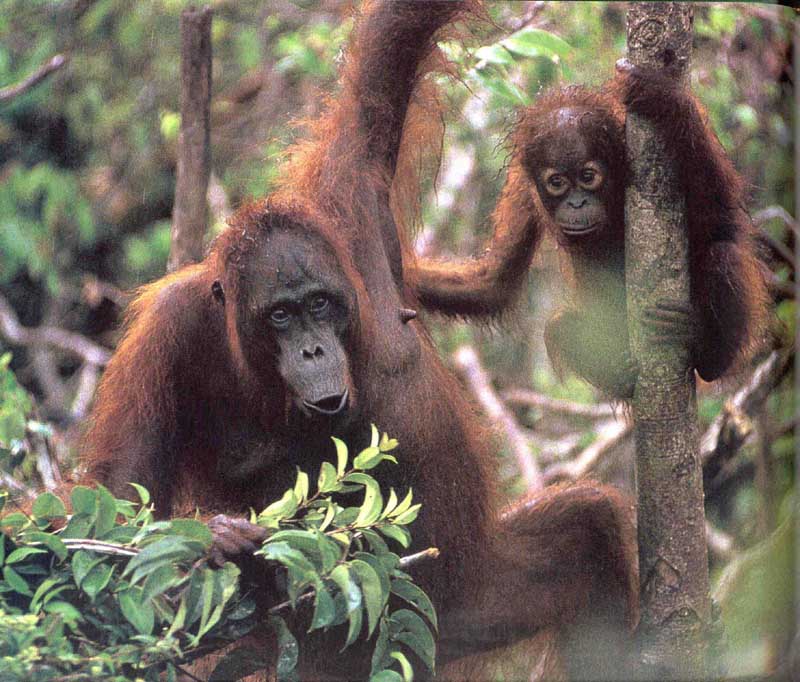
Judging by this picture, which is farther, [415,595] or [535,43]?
[535,43]

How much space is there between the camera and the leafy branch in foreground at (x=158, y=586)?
2.13 metres

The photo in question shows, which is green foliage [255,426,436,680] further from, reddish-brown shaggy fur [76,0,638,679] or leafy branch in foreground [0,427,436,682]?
reddish-brown shaggy fur [76,0,638,679]

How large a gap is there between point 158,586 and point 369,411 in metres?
1.06

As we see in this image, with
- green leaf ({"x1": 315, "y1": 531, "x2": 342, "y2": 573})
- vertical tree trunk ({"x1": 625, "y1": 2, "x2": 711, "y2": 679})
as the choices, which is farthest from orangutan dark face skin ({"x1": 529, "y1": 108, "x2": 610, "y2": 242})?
green leaf ({"x1": 315, "y1": 531, "x2": 342, "y2": 573})

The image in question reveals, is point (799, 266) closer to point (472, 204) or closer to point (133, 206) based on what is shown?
point (472, 204)

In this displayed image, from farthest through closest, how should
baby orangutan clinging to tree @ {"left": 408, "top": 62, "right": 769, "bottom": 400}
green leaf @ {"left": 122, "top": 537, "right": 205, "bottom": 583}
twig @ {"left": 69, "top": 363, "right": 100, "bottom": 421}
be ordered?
twig @ {"left": 69, "top": 363, "right": 100, "bottom": 421}, baby orangutan clinging to tree @ {"left": 408, "top": 62, "right": 769, "bottom": 400}, green leaf @ {"left": 122, "top": 537, "right": 205, "bottom": 583}

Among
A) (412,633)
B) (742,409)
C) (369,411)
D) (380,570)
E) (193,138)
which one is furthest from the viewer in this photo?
(742,409)

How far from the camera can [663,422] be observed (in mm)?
2963

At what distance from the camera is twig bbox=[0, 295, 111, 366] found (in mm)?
5633

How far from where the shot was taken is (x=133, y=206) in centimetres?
674

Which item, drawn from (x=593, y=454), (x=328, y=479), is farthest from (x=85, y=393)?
(x=328, y=479)

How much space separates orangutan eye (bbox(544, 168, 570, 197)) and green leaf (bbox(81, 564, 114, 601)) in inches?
75.6

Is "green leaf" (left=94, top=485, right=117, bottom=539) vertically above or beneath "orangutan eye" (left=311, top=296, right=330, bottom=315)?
beneath

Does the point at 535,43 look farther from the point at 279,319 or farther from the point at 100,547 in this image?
the point at 100,547
